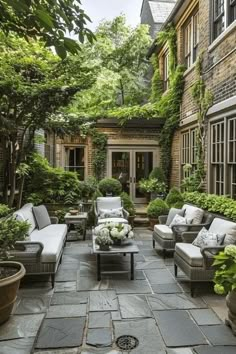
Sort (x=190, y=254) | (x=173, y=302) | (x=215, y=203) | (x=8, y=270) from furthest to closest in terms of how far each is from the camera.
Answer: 1. (x=215, y=203)
2. (x=190, y=254)
3. (x=173, y=302)
4. (x=8, y=270)

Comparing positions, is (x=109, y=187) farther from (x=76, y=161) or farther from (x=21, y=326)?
(x=21, y=326)

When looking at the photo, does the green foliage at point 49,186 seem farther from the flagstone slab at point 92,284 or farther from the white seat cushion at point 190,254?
the white seat cushion at point 190,254

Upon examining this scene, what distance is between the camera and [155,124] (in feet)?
35.9

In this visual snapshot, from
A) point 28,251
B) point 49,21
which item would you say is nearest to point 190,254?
point 28,251

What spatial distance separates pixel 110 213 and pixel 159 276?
10.1ft

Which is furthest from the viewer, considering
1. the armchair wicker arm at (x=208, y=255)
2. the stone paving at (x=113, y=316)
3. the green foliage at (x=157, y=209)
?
the green foliage at (x=157, y=209)

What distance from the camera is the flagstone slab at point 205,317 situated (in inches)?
Answer: 133

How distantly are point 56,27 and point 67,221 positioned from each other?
6.14 meters

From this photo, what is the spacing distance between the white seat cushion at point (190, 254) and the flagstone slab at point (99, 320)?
1.29 m

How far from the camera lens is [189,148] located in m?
8.84

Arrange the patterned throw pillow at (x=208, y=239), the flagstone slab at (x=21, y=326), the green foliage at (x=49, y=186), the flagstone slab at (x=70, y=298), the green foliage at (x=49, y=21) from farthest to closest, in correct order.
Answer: the green foliage at (x=49, y=186)
the patterned throw pillow at (x=208, y=239)
the flagstone slab at (x=70, y=298)
the flagstone slab at (x=21, y=326)
the green foliage at (x=49, y=21)

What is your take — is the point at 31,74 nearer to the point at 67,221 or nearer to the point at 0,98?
the point at 0,98

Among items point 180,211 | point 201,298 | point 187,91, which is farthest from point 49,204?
point 201,298

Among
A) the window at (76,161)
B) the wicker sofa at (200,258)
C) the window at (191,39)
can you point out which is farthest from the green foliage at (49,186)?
the wicker sofa at (200,258)
